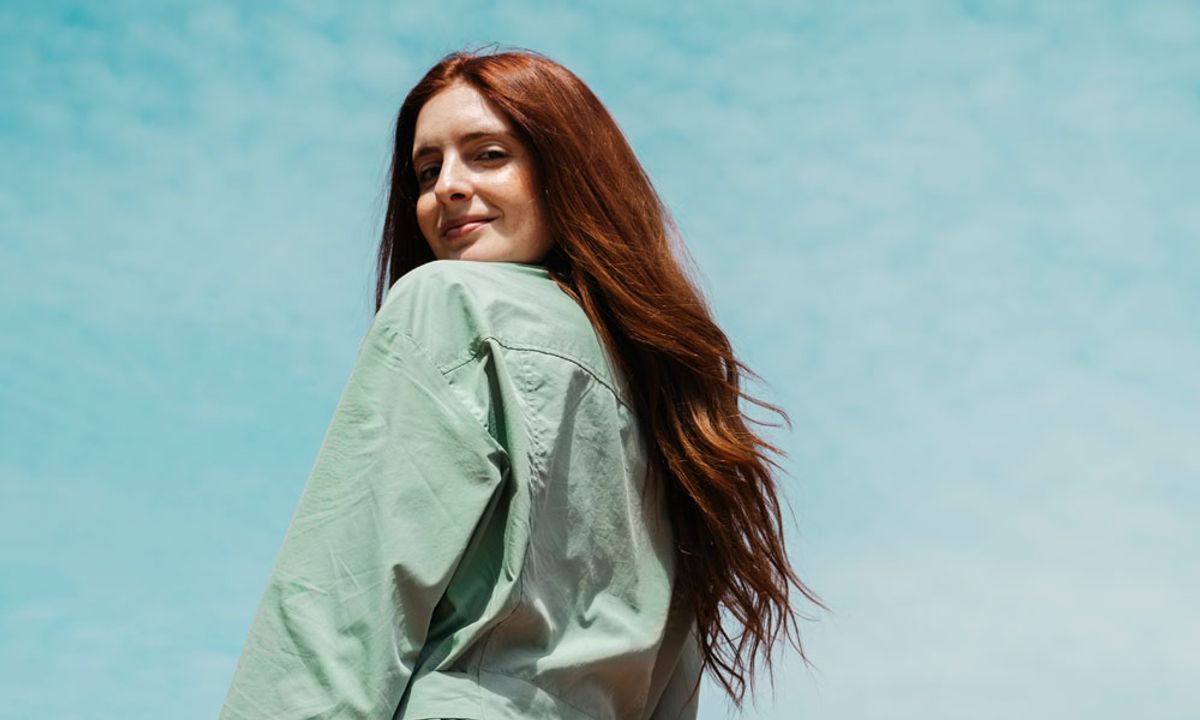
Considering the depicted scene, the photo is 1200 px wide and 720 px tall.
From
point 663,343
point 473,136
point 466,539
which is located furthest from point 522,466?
point 473,136

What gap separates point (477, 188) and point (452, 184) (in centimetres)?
4

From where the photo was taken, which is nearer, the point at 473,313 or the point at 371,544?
the point at 371,544

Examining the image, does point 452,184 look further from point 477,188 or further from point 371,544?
point 371,544

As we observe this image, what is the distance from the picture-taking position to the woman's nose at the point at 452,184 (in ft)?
8.32

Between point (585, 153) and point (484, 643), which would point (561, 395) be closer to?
point (484, 643)

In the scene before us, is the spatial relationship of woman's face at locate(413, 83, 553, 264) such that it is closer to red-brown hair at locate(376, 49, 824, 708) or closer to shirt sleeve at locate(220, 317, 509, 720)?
red-brown hair at locate(376, 49, 824, 708)

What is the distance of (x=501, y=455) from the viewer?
206 centimetres

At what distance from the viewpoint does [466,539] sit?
1974 millimetres

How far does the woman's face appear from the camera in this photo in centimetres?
253

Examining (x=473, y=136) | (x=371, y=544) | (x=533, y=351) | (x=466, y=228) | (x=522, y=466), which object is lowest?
(x=371, y=544)

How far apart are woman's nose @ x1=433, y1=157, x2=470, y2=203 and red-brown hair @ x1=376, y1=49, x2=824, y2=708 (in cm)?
12

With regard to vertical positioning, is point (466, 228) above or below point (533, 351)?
above

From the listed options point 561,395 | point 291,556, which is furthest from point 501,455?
point 291,556

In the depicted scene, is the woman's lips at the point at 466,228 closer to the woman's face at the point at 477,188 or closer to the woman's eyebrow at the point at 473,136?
the woman's face at the point at 477,188
